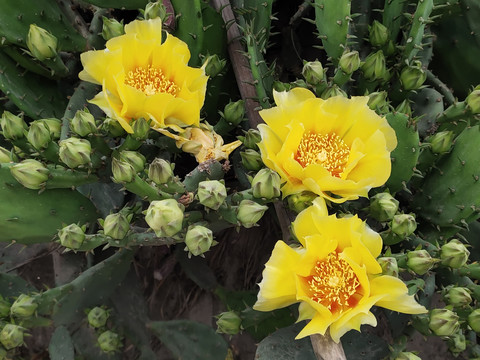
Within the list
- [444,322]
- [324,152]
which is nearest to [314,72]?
[324,152]

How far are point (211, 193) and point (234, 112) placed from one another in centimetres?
25

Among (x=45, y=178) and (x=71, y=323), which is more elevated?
(x=45, y=178)

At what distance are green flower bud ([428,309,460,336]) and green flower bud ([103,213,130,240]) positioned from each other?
0.53 meters

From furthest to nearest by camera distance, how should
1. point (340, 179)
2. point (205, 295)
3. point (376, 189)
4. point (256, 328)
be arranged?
point (205, 295)
point (256, 328)
point (376, 189)
point (340, 179)

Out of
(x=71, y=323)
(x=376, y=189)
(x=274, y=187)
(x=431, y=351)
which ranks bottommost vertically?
(x=431, y=351)

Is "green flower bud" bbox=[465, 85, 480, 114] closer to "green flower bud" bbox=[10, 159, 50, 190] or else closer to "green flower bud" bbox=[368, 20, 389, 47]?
"green flower bud" bbox=[368, 20, 389, 47]

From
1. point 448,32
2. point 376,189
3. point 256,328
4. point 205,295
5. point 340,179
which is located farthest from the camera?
point 205,295

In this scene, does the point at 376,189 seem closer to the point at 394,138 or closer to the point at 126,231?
the point at 394,138

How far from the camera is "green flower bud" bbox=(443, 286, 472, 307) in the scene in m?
0.97

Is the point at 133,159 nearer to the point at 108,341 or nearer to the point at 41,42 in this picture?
the point at 41,42

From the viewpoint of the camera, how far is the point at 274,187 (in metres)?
0.88

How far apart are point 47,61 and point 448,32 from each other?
2.93ft

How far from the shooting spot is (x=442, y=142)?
1051 mm

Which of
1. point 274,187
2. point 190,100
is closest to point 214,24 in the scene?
point 190,100
